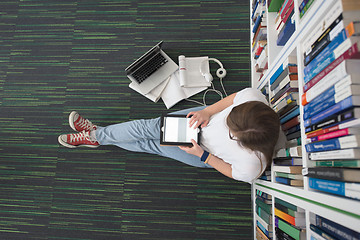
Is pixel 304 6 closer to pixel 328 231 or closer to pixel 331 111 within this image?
pixel 331 111

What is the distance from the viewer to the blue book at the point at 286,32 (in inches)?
42.4

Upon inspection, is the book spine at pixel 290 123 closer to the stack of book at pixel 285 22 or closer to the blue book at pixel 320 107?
the blue book at pixel 320 107

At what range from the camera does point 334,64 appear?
2.33 feet

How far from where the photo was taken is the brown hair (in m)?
0.90

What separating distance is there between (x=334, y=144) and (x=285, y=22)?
70 centimetres

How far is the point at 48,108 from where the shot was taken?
187 centimetres

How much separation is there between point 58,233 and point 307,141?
1815 millimetres

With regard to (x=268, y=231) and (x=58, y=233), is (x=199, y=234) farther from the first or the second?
(x=58, y=233)

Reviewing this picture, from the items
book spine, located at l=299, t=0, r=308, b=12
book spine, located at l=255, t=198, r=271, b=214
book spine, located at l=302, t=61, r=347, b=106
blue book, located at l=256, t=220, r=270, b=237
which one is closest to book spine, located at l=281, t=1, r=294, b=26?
book spine, located at l=299, t=0, r=308, b=12

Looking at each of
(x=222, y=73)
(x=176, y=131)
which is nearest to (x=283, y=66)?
(x=176, y=131)

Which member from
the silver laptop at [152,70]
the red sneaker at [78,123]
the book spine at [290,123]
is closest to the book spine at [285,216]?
the book spine at [290,123]

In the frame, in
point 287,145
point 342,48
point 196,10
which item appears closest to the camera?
point 342,48

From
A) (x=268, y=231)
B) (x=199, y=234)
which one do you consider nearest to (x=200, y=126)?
(x=268, y=231)

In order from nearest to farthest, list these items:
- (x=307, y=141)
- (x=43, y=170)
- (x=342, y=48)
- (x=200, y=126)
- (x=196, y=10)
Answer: (x=342, y=48) < (x=307, y=141) < (x=200, y=126) < (x=43, y=170) < (x=196, y=10)
